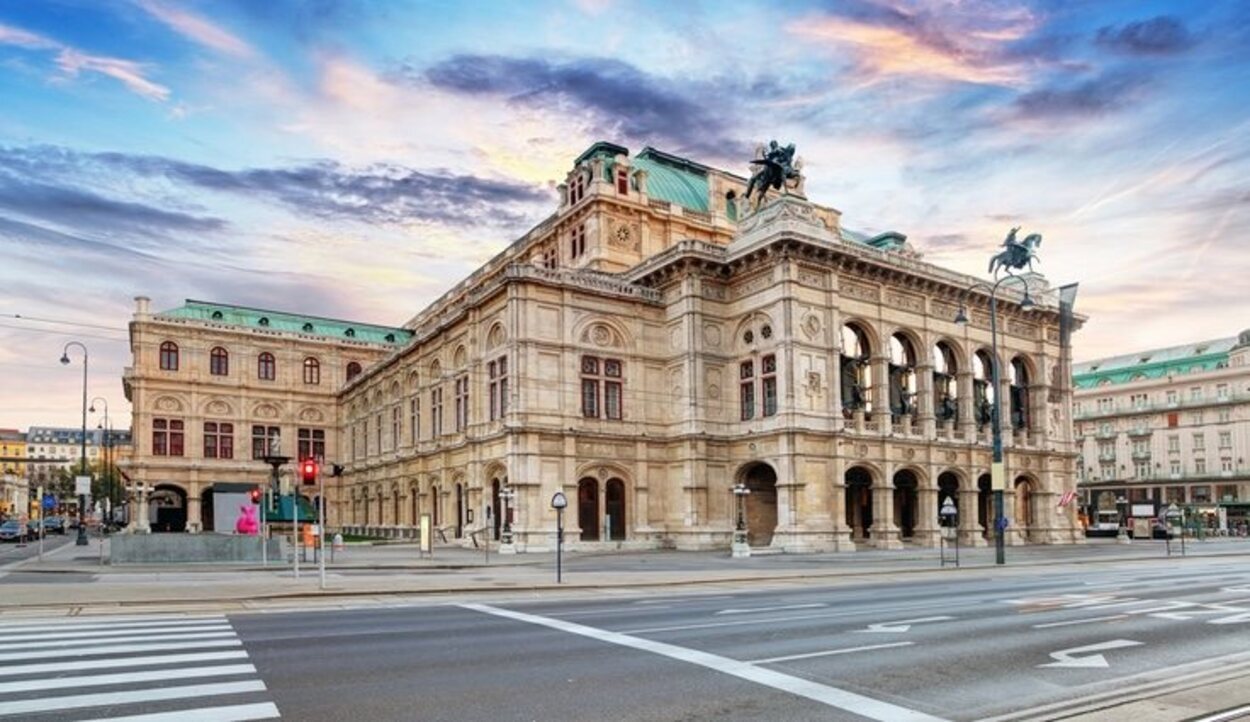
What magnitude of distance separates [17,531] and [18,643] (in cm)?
6378

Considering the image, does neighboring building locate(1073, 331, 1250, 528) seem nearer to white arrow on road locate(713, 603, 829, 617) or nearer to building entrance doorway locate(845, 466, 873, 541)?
building entrance doorway locate(845, 466, 873, 541)

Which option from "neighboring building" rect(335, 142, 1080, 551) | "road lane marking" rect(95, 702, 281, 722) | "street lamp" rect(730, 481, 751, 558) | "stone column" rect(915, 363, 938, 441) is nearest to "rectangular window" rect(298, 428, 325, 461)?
"neighboring building" rect(335, 142, 1080, 551)

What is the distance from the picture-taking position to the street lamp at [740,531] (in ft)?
148

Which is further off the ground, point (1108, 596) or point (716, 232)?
point (716, 232)

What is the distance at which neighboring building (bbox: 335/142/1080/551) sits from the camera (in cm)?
5047

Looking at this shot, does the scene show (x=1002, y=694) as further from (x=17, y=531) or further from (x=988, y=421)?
(x=17, y=531)

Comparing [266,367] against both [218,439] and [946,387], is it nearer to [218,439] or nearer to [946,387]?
[218,439]

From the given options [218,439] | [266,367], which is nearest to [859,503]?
[266,367]

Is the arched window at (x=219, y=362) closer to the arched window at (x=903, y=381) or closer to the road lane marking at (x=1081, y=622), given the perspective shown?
the arched window at (x=903, y=381)

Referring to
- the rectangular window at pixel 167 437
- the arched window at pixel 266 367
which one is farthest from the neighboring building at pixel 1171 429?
the rectangular window at pixel 167 437

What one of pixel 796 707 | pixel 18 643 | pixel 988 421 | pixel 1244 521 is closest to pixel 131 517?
pixel 988 421

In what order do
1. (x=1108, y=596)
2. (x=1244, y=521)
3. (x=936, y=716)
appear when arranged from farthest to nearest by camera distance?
1. (x=1244, y=521)
2. (x=1108, y=596)
3. (x=936, y=716)

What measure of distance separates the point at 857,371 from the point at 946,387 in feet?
29.1

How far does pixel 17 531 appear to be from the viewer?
2670 inches
